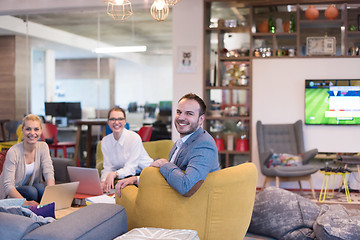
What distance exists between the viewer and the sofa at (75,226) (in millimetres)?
2018

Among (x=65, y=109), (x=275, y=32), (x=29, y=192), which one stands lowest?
(x=29, y=192)


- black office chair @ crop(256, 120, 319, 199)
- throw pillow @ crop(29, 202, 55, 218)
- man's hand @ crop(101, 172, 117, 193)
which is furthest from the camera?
black office chair @ crop(256, 120, 319, 199)

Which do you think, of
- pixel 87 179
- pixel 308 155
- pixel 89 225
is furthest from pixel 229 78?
pixel 89 225

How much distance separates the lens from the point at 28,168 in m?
3.90

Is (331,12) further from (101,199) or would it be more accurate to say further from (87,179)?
(101,199)

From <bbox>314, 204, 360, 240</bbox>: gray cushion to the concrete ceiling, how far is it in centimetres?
485

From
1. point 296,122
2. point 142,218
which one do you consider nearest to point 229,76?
point 296,122

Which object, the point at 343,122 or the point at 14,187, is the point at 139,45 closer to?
the point at 343,122

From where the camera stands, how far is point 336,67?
7.07 metres

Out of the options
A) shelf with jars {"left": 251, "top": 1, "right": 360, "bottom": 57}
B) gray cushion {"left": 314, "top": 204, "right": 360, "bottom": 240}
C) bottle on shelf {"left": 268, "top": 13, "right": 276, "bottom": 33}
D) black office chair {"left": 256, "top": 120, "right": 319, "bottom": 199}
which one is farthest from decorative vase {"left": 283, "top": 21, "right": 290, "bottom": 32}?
gray cushion {"left": 314, "top": 204, "right": 360, "bottom": 240}

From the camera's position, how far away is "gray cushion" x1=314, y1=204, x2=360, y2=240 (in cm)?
352

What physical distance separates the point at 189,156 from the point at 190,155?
0.01 metres

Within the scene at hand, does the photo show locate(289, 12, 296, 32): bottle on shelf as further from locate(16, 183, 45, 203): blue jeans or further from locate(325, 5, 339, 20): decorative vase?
locate(16, 183, 45, 203): blue jeans

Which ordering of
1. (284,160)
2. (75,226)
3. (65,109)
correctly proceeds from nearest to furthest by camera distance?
1. (75,226)
2. (284,160)
3. (65,109)
